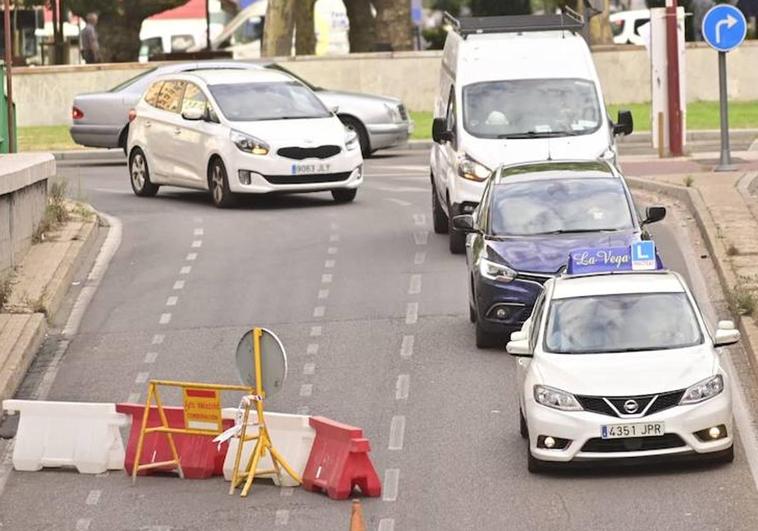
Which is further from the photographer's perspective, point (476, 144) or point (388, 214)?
point (388, 214)

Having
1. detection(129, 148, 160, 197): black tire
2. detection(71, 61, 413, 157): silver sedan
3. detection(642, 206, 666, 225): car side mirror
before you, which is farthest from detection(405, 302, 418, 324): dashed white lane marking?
detection(71, 61, 413, 157): silver sedan

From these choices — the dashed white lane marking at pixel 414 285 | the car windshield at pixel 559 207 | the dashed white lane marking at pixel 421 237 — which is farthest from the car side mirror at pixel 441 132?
the car windshield at pixel 559 207

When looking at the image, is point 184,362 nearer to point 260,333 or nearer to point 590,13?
point 260,333

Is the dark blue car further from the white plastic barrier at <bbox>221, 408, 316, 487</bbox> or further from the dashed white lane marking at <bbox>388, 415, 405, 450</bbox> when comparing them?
the white plastic barrier at <bbox>221, 408, 316, 487</bbox>

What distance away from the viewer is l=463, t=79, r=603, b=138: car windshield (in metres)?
23.8

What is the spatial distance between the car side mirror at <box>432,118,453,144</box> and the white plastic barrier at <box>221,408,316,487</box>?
1005cm

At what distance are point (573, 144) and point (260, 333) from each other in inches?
428

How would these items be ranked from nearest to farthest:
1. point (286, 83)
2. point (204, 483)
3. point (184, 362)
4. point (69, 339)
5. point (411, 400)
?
point (204, 483) → point (411, 400) → point (184, 362) → point (69, 339) → point (286, 83)

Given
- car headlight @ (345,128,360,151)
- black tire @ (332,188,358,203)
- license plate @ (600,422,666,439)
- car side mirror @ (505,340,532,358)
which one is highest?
car headlight @ (345,128,360,151)

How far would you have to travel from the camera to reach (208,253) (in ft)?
78.4

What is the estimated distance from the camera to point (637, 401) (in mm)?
13492

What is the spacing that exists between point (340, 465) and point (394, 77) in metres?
32.8

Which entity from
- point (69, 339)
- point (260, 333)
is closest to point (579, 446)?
point (260, 333)

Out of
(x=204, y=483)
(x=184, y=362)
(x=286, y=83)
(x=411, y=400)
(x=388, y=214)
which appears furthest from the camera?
(x=286, y=83)
